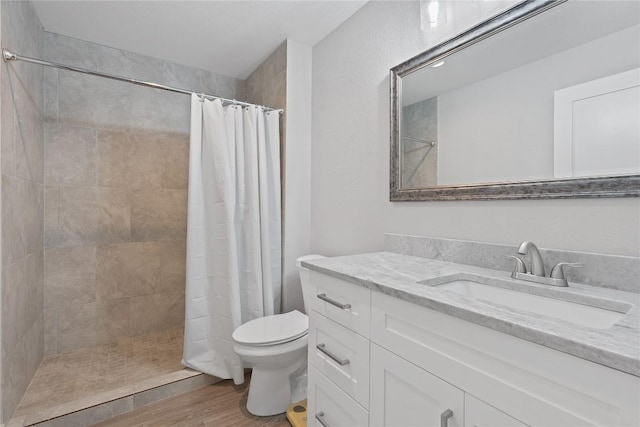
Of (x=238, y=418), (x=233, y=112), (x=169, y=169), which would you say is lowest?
(x=238, y=418)

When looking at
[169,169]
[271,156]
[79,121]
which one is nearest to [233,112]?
[271,156]

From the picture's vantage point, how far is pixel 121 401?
1.69m

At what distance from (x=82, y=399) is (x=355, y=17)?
2694mm

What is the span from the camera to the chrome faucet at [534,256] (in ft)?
3.28

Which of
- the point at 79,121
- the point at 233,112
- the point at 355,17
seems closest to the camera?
the point at 355,17

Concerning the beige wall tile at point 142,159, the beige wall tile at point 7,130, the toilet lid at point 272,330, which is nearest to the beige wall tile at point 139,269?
the beige wall tile at point 142,159

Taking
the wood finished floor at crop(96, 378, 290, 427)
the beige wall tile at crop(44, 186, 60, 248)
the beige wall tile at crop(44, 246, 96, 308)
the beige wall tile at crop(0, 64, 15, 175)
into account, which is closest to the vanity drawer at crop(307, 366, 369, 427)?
the wood finished floor at crop(96, 378, 290, 427)

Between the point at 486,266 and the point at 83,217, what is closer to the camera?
the point at 486,266

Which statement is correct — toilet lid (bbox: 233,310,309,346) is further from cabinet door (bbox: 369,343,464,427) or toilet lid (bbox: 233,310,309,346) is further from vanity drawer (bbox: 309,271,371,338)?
cabinet door (bbox: 369,343,464,427)

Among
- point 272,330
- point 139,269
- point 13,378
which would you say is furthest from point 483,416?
point 139,269

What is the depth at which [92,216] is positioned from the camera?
2.36 metres

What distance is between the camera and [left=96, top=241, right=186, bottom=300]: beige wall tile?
241cm

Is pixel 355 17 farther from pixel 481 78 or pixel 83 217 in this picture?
pixel 83 217

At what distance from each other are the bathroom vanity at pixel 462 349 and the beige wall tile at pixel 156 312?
1.84 m
